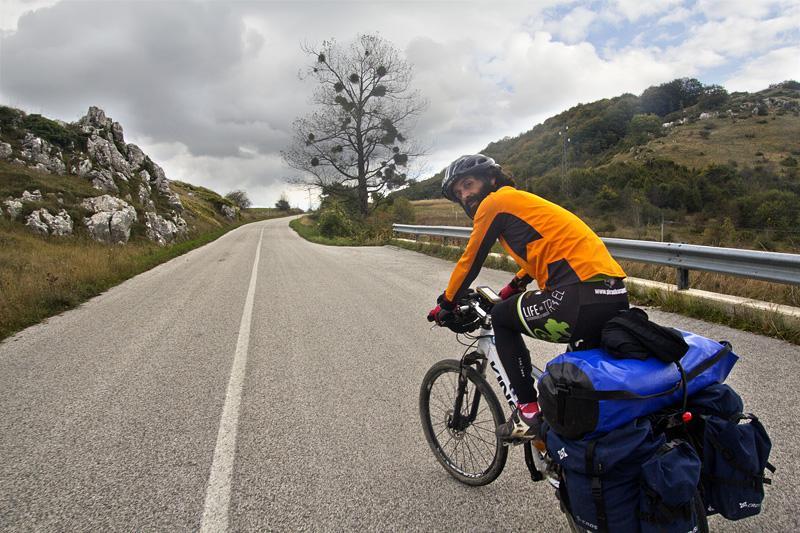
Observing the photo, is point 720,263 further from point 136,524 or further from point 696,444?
point 136,524

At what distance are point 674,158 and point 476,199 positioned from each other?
6677cm

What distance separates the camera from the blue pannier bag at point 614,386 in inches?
63.6

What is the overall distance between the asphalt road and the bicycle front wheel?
0.11 meters

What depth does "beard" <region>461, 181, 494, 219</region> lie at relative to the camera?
8.71ft

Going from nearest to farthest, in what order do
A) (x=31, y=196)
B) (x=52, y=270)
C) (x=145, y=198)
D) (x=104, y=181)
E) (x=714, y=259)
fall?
(x=714, y=259) < (x=52, y=270) < (x=31, y=196) < (x=104, y=181) < (x=145, y=198)

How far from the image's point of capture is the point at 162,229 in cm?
2305

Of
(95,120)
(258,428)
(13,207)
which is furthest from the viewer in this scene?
(95,120)

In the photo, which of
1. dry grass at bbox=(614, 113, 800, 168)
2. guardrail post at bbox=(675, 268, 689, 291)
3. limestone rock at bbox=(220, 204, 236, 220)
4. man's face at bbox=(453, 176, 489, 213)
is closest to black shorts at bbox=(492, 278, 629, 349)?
man's face at bbox=(453, 176, 489, 213)

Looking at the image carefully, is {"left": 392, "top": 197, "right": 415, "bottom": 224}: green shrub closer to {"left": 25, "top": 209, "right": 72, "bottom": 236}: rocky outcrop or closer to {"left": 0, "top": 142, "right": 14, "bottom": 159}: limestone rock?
{"left": 25, "top": 209, "right": 72, "bottom": 236}: rocky outcrop

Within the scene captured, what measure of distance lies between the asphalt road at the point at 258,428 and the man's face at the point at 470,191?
1725mm

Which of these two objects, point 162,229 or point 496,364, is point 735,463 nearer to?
point 496,364

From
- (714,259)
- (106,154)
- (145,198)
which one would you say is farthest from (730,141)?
(106,154)

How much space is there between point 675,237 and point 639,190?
2242 centimetres

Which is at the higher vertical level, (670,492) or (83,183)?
(83,183)
